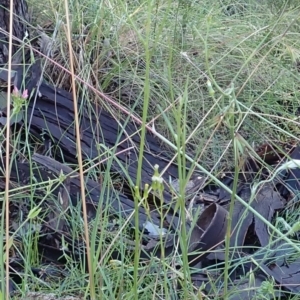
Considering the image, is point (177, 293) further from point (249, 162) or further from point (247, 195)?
point (249, 162)

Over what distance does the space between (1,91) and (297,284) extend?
0.88 meters

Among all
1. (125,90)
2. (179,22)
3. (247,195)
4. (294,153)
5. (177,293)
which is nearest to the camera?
(177,293)

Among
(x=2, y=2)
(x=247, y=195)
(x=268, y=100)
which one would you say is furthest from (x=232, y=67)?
(x=2, y=2)

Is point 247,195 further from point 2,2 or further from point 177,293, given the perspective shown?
point 2,2

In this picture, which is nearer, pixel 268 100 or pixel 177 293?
pixel 177 293

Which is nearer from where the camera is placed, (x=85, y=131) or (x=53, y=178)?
(x=53, y=178)

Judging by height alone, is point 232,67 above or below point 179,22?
below

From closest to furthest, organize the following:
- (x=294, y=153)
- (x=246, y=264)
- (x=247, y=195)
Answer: (x=246, y=264)
(x=247, y=195)
(x=294, y=153)

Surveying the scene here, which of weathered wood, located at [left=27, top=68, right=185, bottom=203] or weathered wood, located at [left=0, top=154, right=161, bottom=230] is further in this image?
weathered wood, located at [left=27, top=68, right=185, bottom=203]

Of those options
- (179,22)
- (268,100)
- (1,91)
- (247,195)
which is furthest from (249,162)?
(1,91)

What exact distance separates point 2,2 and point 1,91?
0.83 ft

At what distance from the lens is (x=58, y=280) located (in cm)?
116

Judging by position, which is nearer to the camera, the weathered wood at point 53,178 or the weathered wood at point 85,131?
the weathered wood at point 53,178

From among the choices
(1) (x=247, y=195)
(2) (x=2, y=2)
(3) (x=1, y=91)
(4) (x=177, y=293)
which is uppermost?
(2) (x=2, y=2)
